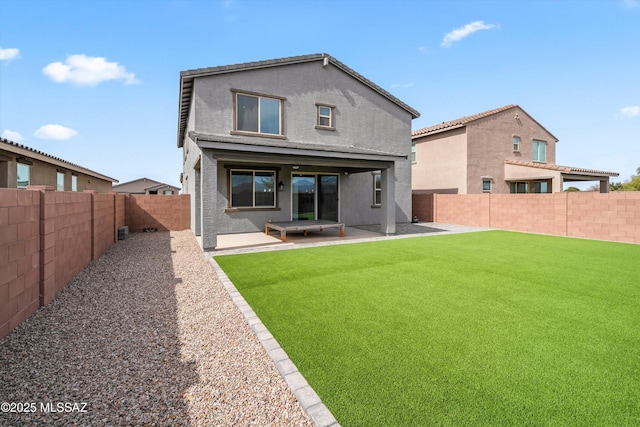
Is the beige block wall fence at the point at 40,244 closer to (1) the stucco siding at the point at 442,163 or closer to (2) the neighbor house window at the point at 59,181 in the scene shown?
(2) the neighbor house window at the point at 59,181

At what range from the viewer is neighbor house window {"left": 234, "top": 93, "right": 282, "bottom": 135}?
12.3 meters

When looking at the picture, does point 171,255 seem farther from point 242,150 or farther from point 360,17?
point 360,17

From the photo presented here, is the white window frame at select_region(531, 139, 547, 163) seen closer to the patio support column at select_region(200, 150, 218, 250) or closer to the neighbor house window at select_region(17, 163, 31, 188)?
the patio support column at select_region(200, 150, 218, 250)

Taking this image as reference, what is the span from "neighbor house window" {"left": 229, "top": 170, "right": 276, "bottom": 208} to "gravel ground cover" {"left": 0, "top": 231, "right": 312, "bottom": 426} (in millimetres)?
7770

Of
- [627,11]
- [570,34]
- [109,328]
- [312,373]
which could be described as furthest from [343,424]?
[570,34]

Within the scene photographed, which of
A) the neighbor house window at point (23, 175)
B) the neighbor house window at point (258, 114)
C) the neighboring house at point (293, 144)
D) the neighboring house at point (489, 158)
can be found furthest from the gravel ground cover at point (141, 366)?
the neighboring house at point (489, 158)

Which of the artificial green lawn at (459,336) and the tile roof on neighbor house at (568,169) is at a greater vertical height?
the tile roof on neighbor house at (568,169)

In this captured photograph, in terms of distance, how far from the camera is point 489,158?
1952 cm

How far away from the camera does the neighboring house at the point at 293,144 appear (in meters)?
10.4

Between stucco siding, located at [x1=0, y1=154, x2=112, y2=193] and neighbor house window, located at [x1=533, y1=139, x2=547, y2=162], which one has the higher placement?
neighbor house window, located at [x1=533, y1=139, x2=547, y2=162]

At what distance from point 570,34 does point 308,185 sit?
12.9 m

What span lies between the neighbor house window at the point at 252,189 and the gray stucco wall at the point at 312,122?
0.36m

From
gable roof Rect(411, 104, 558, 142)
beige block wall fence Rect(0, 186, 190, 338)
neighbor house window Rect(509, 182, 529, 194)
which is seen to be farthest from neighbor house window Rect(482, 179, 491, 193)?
beige block wall fence Rect(0, 186, 190, 338)

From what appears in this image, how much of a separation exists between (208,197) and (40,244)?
4610 millimetres
